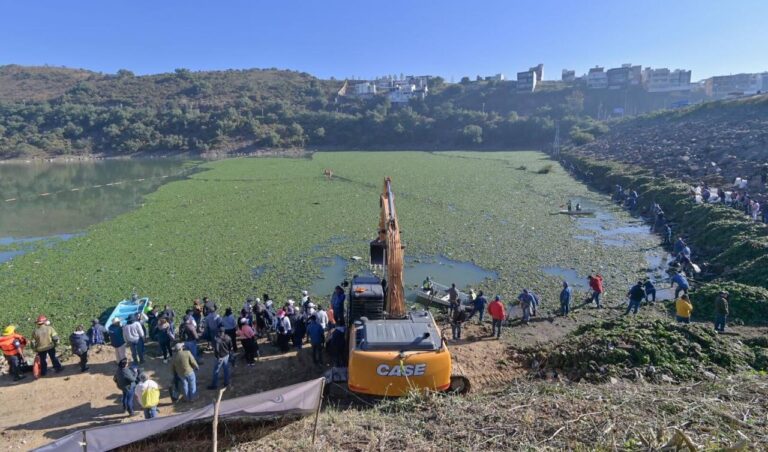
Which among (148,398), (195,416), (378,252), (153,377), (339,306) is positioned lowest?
(153,377)

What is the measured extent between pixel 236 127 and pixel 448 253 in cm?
9054

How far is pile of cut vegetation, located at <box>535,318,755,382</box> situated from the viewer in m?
9.30

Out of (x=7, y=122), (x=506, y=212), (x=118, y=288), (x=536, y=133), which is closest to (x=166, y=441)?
(x=118, y=288)

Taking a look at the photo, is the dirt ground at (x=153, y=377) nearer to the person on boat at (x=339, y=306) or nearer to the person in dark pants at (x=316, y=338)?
the person in dark pants at (x=316, y=338)

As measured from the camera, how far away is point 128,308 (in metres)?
15.4

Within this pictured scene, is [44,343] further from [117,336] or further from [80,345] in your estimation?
[117,336]

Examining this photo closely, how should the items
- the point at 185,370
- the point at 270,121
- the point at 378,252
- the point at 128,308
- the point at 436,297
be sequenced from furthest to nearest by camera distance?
the point at 270,121
the point at 436,297
the point at 128,308
the point at 378,252
the point at 185,370

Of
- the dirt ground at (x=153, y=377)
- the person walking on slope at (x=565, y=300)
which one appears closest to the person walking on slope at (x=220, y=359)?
the dirt ground at (x=153, y=377)

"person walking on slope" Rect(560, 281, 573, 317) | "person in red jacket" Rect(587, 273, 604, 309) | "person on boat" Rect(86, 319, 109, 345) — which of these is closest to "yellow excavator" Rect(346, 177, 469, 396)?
"person walking on slope" Rect(560, 281, 573, 317)

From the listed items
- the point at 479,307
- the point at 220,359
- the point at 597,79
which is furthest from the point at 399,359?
the point at 597,79

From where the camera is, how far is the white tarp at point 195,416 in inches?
210

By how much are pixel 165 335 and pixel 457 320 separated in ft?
26.5

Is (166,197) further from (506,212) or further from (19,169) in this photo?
(19,169)

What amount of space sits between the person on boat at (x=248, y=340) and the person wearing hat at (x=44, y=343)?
177 inches
